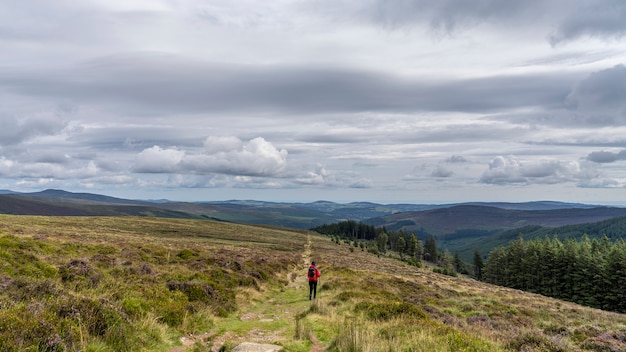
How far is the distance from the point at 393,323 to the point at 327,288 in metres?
12.9

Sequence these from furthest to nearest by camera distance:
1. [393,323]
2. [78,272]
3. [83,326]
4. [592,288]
Answer: 1. [592,288]
2. [78,272]
3. [393,323]
4. [83,326]

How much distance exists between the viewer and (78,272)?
1530 centimetres

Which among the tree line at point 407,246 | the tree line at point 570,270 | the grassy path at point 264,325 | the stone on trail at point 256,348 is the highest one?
the stone on trail at point 256,348

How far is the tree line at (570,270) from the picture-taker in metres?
59.8

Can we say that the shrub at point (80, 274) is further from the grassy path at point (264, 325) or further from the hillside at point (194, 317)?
the grassy path at point (264, 325)

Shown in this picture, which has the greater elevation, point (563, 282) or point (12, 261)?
point (12, 261)

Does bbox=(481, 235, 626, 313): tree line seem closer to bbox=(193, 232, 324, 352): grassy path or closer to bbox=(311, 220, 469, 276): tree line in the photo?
bbox=(311, 220, 469, 276): tree line

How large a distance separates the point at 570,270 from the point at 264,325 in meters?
77.2

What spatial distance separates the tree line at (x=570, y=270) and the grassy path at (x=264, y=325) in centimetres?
6534

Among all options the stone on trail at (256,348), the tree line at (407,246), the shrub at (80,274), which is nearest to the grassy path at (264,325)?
the stone on trail at (256,348)

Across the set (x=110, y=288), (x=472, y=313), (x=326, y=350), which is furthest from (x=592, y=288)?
(x=110, y=288)

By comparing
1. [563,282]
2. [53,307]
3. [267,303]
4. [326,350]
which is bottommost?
[563,282]

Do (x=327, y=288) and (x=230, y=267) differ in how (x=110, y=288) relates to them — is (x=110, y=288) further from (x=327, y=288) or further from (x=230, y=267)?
(x=327, y=288)

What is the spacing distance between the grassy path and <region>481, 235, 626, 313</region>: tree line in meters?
65.3
